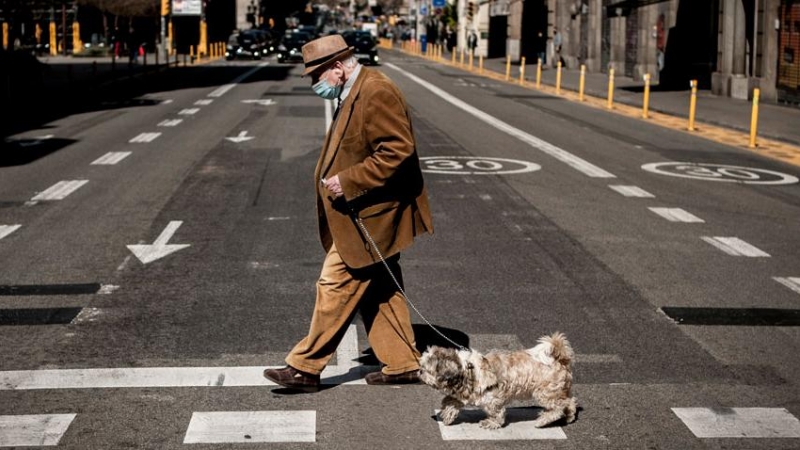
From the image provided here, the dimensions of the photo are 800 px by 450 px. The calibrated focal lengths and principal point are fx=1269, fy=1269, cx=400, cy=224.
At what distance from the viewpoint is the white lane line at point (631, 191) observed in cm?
1563

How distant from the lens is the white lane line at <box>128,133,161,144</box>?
2288cm

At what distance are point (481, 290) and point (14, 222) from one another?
5.82 m

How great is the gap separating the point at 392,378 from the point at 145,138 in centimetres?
1747

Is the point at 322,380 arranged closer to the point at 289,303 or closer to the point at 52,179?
the point at 289,303

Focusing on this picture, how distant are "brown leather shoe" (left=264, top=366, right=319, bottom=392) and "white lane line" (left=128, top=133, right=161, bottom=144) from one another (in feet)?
54.4

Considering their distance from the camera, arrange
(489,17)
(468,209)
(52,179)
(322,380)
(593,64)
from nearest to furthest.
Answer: (322,380) < (468,209) < (52,179) < (593,64) < (489,17)

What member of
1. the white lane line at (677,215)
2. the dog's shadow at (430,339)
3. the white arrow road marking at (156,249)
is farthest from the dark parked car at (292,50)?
the dog's shadow at (430,339)

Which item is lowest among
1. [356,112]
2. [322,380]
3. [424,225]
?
[322,380]

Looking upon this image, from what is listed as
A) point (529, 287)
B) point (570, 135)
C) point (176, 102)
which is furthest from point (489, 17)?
point (529, 287)

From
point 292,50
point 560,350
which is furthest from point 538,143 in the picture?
point 292,50

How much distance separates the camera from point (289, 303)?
359 inches

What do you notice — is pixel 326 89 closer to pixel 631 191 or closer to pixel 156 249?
pixel 156 249

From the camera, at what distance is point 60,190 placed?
15750 mm

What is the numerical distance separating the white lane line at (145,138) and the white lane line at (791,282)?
14747 mm
